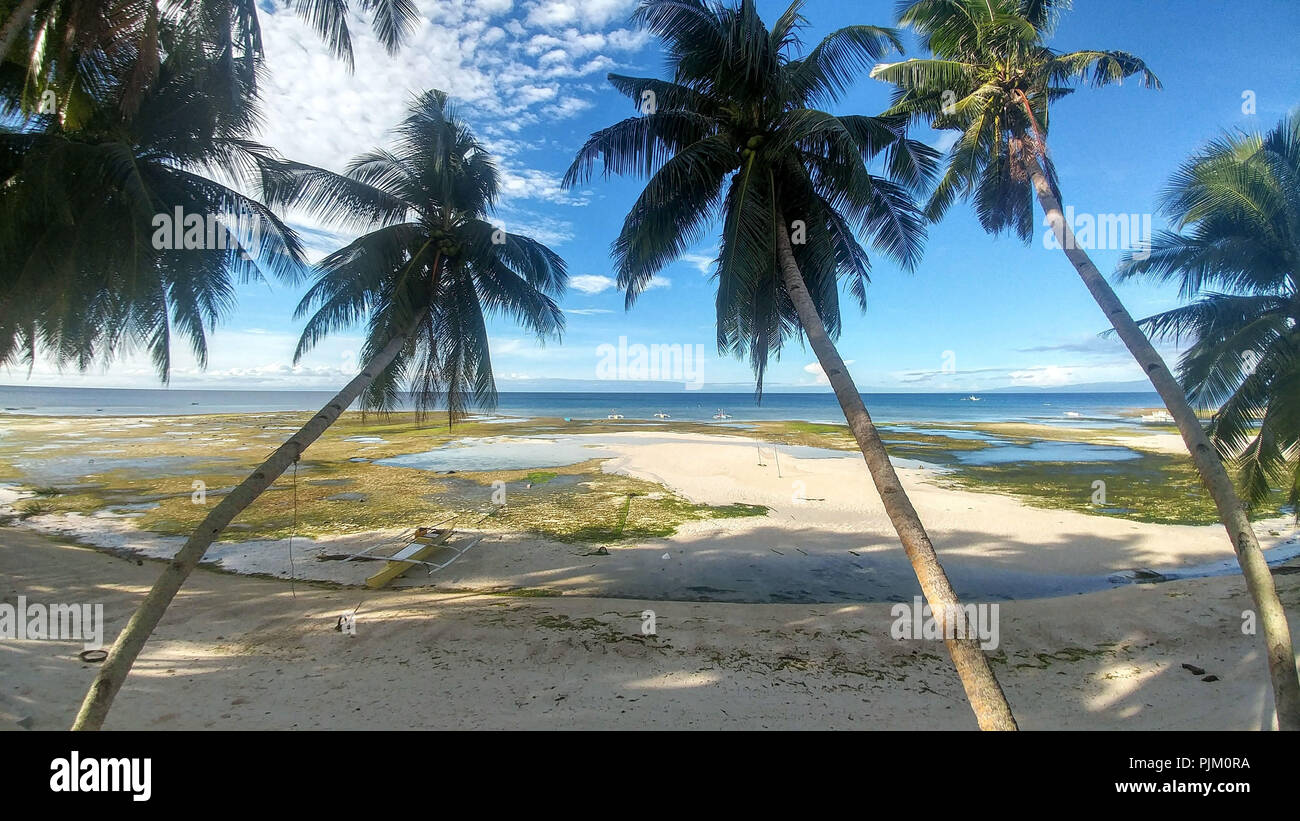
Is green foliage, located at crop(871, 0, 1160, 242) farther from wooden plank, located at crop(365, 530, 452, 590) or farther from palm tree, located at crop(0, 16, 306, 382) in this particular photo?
wooden plank, located at crop(365, 530, 452, 590)

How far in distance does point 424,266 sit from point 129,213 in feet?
14.1

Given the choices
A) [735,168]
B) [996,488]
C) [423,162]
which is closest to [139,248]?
[423,162]

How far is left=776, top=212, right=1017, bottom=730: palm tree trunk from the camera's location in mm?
4137

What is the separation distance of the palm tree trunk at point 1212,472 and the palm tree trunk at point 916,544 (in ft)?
8.47

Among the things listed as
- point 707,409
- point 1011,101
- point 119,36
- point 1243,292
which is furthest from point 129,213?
point 707,409

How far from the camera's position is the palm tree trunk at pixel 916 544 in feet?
13.6

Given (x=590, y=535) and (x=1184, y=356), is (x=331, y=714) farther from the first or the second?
(x=1184, y=356)

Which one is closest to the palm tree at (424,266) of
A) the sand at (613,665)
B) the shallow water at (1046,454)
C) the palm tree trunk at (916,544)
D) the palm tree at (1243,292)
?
the sand at (613,665)

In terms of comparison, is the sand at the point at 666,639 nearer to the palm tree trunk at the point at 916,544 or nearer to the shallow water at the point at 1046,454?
the palm tree trunk at the point at 916,544

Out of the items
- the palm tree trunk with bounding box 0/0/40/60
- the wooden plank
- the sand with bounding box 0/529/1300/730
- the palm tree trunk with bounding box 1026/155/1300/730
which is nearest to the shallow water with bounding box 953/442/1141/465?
the sand with bounding box 0/529/1300/730

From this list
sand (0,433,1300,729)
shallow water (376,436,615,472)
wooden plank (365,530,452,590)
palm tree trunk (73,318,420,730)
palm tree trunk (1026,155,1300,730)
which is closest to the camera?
palm tree trunk (73,318,420,730)

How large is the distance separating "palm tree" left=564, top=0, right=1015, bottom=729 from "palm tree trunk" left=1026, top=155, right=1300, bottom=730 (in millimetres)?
2291

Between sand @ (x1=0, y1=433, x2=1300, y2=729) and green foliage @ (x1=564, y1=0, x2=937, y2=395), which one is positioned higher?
green foliage @ (x1=564, y1=0, x2=937, y2=395)
